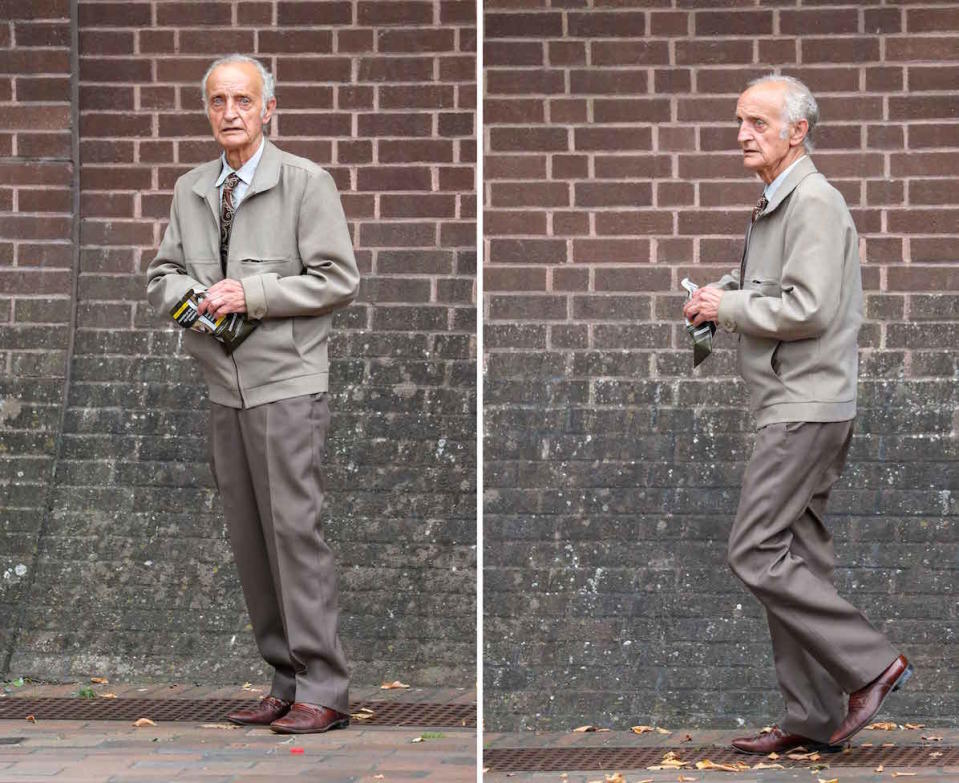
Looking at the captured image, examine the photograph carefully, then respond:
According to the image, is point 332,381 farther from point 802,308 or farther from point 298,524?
point 802,308

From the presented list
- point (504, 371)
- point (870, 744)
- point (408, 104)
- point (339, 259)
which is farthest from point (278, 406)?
point (870, 744)

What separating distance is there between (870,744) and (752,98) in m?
1.95

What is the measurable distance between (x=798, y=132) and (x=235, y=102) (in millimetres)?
1668

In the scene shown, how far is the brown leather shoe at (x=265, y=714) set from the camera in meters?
5.14

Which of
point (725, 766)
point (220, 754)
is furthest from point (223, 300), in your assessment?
point (725, 766)

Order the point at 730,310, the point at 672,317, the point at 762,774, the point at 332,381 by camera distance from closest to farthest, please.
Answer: the point at 762,774 < the point at 730,310 < the point at 672,317 < the point at 332,381

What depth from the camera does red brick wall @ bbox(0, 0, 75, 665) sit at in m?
6.10

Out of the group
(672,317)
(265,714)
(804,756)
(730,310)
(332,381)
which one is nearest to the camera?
(730,310)

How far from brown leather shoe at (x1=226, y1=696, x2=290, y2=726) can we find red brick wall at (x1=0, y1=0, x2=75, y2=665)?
52.2 inches

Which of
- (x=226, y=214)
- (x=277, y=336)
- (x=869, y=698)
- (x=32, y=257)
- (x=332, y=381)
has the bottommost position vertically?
(x=869, y=698)

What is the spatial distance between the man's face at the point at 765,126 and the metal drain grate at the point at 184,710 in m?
2.00

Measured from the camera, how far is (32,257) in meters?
6.15

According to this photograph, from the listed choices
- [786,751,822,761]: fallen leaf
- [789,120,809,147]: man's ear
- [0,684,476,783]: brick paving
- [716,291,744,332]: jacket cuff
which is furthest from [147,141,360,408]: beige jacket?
[786,751,822,761]: fallen leaf

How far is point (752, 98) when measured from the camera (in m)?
4.73
